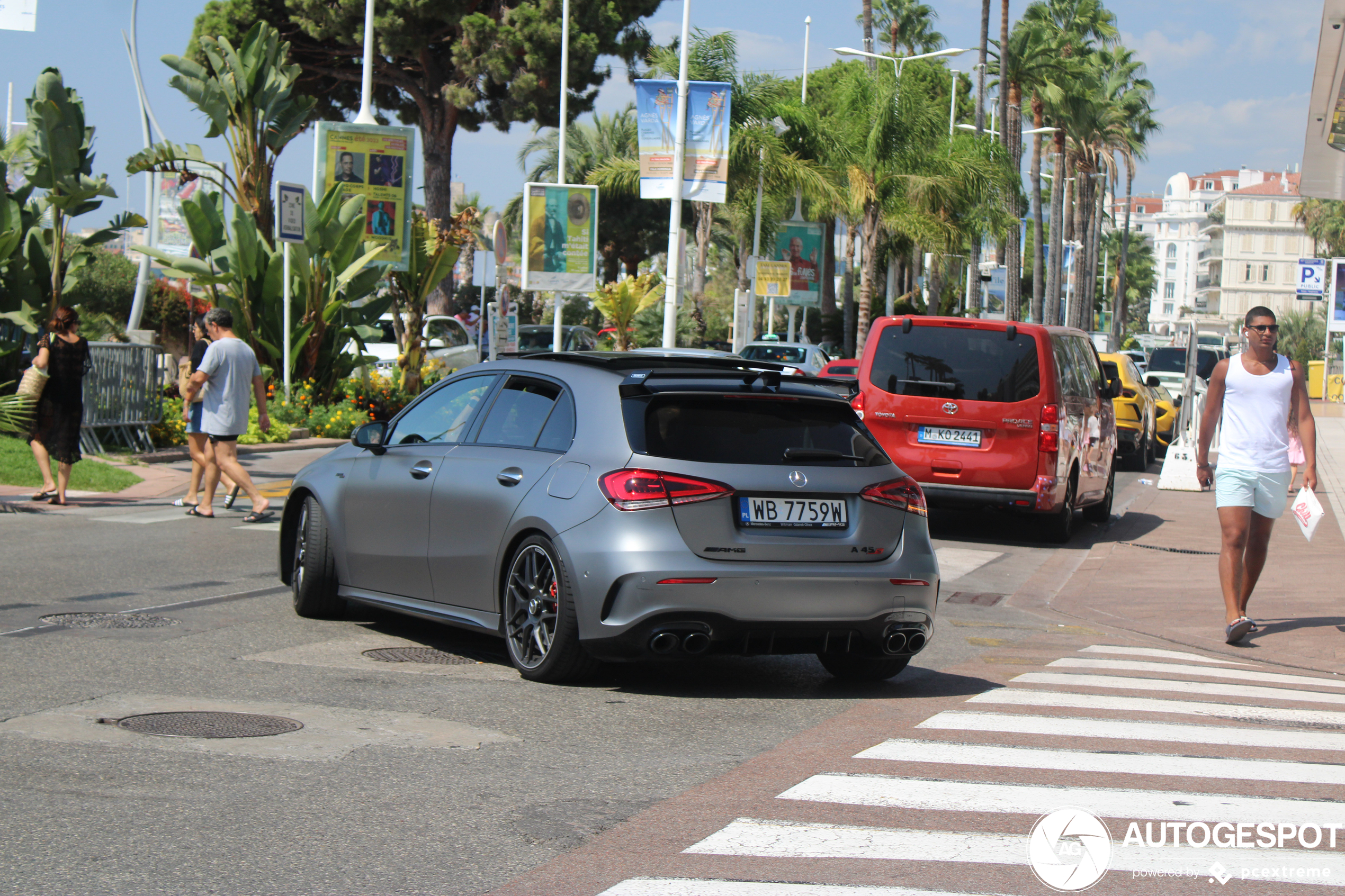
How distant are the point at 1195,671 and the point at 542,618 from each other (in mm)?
3740

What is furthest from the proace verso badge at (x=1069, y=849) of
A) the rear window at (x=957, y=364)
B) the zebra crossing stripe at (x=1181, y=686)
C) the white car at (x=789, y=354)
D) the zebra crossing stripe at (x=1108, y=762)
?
the white car at (x=789, y=354)

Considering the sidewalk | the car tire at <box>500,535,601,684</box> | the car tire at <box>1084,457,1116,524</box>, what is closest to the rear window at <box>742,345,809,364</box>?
the car tire at <box>1084,457,1116,524</box>

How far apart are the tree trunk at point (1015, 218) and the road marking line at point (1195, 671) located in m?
45.8

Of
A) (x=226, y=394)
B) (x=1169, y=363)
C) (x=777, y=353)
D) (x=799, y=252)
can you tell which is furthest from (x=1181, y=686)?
(x=799, y=252)

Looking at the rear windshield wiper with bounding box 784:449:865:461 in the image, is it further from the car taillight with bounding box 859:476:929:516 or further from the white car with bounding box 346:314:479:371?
the white car with bounding box 346:314:479:371

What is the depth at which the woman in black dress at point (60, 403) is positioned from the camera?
13984 millimetres

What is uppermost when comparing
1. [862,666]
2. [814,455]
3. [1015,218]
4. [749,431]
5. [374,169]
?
[1015,218]

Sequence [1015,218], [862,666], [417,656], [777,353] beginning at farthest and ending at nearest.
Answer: [1015,218] < [777,353] < [417,656] < [862,666]

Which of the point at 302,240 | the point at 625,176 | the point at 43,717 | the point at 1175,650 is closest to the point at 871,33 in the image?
the point at 625,176

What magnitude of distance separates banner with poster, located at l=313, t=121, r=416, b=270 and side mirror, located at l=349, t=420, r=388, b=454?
735 inches

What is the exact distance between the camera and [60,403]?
1403 cm

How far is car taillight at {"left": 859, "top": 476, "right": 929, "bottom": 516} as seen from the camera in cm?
690

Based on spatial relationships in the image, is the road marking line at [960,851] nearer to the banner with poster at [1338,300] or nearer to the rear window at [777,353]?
the rear window at [777,353]

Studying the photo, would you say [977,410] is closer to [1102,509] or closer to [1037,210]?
[1102,509]
